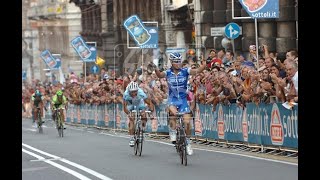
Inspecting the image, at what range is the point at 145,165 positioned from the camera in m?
17.8

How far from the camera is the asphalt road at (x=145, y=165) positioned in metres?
15.6

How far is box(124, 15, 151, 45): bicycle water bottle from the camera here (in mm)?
34438

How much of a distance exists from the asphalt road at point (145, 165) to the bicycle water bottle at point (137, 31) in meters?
11.2

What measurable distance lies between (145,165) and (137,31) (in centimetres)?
1724

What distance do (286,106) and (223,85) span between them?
3.98 meters

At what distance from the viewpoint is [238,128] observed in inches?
850

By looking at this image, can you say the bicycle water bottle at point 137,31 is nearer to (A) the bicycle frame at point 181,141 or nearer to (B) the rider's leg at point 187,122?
(B) the rider's leg at point 187,122

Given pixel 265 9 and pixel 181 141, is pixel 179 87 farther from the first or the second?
pixel 265 9

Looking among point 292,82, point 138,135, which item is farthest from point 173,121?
point 292,82

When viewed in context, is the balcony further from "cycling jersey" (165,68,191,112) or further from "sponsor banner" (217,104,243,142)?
"cycling jersey" (165,68,191,112)

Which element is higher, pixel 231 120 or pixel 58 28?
pixel 58 28
